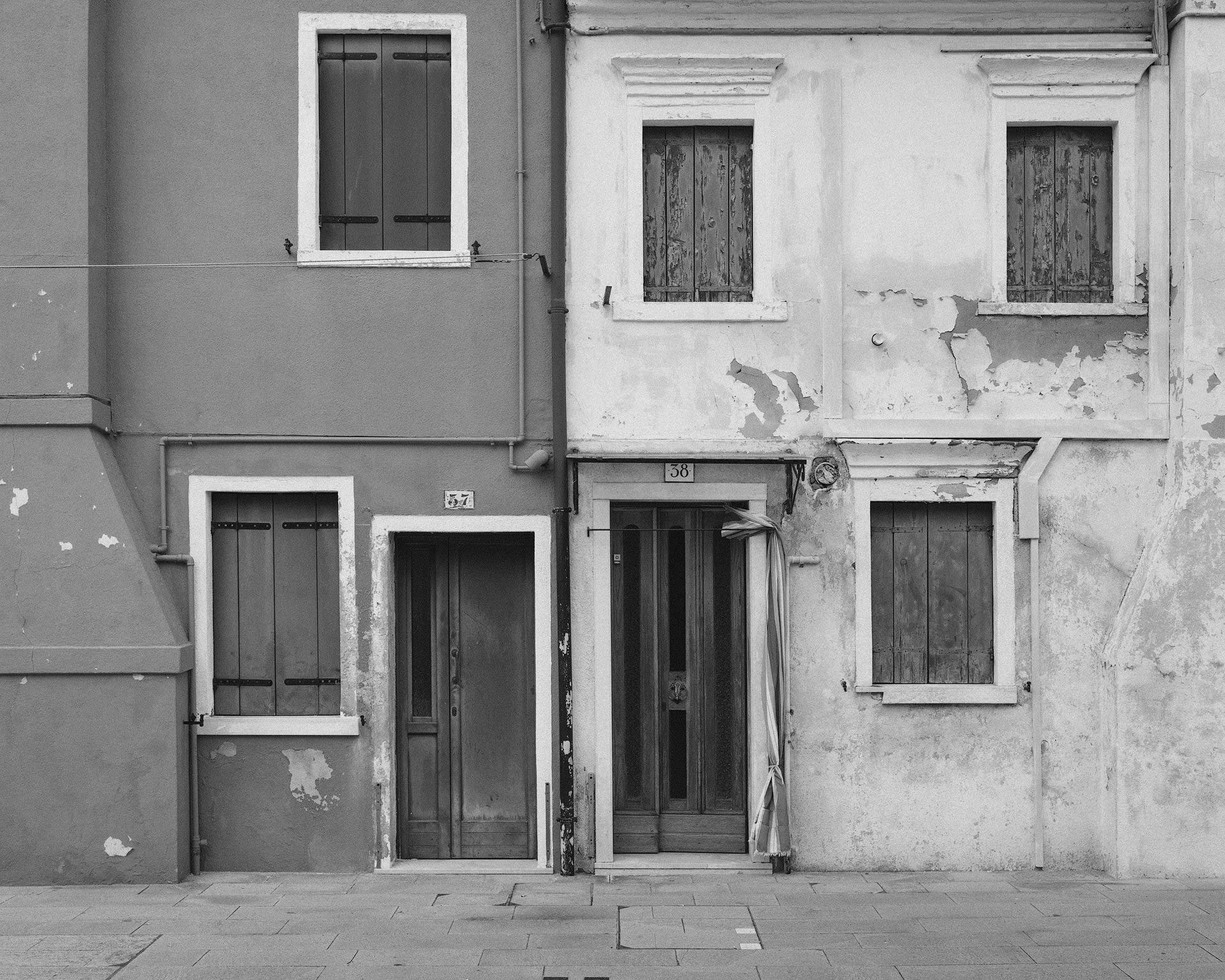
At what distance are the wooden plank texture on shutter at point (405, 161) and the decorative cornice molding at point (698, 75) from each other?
1493mm

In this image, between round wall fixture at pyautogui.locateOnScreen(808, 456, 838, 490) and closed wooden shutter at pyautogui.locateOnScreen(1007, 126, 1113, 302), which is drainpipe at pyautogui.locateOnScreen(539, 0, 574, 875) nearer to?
round wall fixture at pyautogui.locateOnScreen(808, 456, 838, 490)

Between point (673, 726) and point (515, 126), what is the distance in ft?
14.6

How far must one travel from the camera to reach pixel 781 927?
24.5 ft

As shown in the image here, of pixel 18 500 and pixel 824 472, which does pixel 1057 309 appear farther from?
pixel 18 500

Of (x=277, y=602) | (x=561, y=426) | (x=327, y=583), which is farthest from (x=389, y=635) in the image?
(x=561, y=426)

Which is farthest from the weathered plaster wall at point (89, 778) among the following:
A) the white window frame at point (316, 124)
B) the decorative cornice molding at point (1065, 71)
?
the decorative cornice molding at point (1065, 71)

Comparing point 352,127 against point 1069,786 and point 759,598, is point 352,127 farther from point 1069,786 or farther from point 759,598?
point 1069,786

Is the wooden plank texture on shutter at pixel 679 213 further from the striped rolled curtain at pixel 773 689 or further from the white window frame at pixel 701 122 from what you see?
the striped rolled curtain at pixel 773 689

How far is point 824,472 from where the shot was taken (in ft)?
28.9

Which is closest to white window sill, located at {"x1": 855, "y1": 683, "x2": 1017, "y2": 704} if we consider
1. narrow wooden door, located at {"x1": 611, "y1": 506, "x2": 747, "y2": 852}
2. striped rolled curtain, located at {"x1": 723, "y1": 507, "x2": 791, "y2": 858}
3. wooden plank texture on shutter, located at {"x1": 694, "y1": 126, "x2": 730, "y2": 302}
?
striped rolled curtain, located at {"x1": 723, "y1": 507, "x2": 791, "y2": 858}

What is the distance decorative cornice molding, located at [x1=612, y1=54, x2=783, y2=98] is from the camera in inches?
345

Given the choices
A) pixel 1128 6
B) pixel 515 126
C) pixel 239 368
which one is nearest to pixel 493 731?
pixel 239 368

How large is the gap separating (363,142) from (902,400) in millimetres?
4312

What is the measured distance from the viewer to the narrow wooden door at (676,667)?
906 cm
